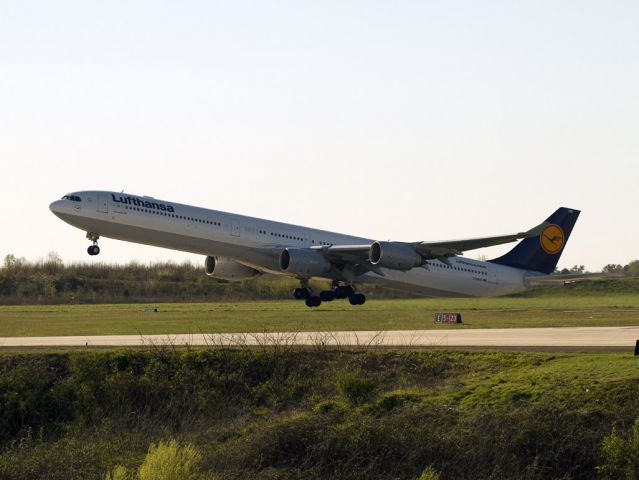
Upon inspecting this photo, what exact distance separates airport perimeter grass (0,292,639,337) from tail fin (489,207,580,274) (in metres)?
2.80

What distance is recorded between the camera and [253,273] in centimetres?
5397

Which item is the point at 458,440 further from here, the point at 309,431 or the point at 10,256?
the point at 10,256

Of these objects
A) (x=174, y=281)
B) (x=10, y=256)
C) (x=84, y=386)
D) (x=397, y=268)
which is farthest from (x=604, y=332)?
(x=10, y=256)

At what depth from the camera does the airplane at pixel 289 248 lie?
151 feet

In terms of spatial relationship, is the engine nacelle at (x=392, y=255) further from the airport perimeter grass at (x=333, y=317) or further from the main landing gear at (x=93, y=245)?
the main landing gear at (x=93, y=245)

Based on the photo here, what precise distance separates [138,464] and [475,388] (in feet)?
30.9

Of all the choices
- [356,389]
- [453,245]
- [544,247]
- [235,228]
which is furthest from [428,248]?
[356,389]

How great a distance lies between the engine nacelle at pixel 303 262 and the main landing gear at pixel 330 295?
2.45 metres

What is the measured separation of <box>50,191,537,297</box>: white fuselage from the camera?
151 ft

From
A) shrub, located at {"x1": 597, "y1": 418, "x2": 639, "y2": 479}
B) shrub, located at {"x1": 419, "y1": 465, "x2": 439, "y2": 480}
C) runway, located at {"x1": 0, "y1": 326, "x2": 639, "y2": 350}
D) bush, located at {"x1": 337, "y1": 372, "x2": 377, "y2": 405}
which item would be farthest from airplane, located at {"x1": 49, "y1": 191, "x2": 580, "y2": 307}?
shrub, located at {"x1": 419, "y1": 465, "x2": 439, "y2": 480}

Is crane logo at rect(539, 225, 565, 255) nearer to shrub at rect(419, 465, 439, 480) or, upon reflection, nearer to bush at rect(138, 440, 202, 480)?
shrub at rect(419, 465, 439, 480)

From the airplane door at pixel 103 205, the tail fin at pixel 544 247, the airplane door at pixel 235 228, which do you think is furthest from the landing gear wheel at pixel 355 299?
the airplane door at pixel 103 205

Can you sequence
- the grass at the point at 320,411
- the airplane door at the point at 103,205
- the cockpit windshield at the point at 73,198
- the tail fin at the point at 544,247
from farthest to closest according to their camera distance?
the tail fin at the point at 544,247 < the cockpit windshield at the point at 73,198 < the airplane door at the point at 103,205 < the grass at the point at 320,411

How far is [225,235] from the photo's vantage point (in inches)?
1911
